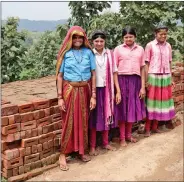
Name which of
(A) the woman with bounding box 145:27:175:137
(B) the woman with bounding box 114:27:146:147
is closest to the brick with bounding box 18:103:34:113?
(B) the woman with bounding box 114:27:146:147

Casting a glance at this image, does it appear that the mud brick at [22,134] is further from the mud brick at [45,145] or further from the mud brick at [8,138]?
the mud brick at [45,145]

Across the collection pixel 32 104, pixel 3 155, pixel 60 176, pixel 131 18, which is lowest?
pixel 60 176

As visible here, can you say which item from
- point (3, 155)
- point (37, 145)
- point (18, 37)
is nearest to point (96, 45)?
point (37, 145)

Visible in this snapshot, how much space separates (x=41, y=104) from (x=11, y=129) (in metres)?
0.47

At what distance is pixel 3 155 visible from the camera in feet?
11.7

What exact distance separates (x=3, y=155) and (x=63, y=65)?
3.81 feet

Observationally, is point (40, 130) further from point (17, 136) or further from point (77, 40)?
point (77, 40)

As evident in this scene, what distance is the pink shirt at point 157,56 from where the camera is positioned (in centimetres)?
443

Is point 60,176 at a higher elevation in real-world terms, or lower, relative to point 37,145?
lower

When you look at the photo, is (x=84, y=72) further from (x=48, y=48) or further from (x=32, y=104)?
(x=48, y=48)

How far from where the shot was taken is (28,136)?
146 inches

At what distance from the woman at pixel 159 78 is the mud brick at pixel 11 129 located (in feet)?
6.23

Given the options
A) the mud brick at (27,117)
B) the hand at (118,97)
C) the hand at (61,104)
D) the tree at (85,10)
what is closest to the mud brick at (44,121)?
the mud brick at (27,117)

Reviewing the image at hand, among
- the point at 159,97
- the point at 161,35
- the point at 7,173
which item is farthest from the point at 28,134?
the point at 161,35
